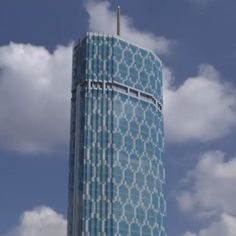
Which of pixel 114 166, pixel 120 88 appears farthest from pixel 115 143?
pixel 120 88

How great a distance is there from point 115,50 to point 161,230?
2242 inches

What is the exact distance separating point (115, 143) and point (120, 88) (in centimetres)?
1900

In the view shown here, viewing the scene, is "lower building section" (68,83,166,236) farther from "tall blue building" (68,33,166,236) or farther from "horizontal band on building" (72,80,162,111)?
"horizontal band on building" (72,80,162,111)

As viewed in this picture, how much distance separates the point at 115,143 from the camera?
168m

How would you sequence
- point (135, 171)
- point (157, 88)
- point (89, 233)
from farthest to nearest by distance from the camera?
1. point (157, 88)
2. point (135, 171)
3. point (89, 233)

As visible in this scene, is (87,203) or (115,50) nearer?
(87,203)

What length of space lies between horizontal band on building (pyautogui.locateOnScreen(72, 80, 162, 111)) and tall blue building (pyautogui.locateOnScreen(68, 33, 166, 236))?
0.99 ft

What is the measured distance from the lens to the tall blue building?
161625 millimetres

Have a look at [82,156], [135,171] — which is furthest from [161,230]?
[82,156]

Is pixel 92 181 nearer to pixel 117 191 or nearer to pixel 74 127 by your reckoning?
pixel 117 191

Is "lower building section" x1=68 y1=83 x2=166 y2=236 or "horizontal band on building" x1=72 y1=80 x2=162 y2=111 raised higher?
"horizontal band on building" x1=72 y1=80 x2=162 y2=111

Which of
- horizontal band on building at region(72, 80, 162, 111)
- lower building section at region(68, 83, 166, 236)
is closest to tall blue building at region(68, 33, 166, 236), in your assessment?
lower building section at region(68, 83, 166, 236)

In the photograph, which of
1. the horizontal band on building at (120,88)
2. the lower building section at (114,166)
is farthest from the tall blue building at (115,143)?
the horizontal band on building at (120,88)

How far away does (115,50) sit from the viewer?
179 metres
